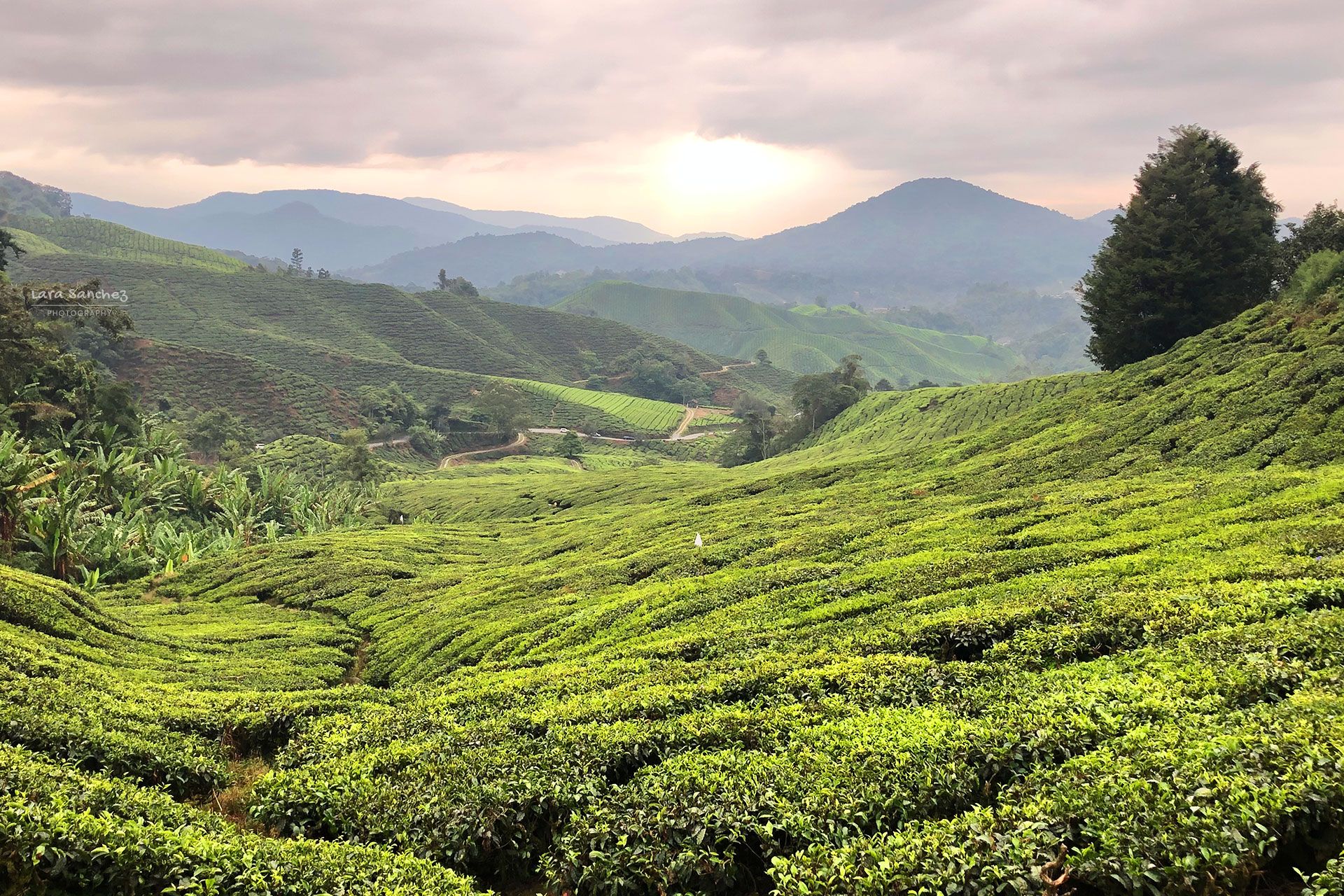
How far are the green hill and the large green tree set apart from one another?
106 metres

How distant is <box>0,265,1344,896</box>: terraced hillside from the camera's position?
5520 millimetres

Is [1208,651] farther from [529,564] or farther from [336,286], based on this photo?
[336,286]

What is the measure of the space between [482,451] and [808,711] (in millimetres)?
115689

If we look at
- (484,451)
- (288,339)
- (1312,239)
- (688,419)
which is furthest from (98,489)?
(288,339)

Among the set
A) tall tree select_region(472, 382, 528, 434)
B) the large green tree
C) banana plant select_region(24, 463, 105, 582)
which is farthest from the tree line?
tall tree select_region(472, 382, 528, 434)

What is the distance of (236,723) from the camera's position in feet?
36.1

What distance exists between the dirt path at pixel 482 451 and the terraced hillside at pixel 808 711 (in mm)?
93085

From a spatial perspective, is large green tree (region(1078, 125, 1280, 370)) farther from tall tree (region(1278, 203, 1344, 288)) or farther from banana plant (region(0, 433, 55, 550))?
banana plant (region(0, 433, 55, 550))

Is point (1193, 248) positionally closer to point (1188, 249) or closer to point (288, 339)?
point (1188, 249)

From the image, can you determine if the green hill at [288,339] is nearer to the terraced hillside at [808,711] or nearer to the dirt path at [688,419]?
the dirt path at [688,419]

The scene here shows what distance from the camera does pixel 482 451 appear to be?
119375 mm

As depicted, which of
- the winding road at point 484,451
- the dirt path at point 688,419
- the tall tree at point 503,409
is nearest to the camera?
the winding road at point 484,451

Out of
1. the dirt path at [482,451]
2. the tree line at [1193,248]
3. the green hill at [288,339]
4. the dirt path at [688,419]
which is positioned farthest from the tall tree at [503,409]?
the tree line at [1193,248]

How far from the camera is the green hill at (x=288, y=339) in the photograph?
112m
